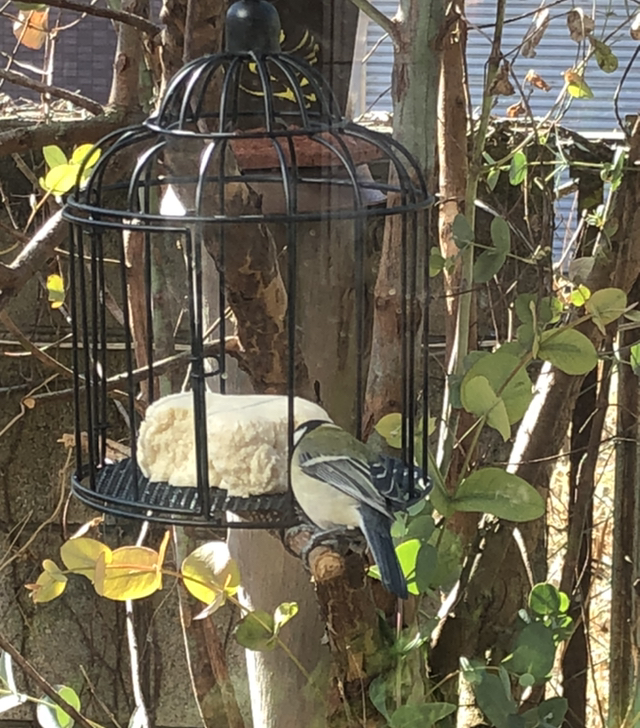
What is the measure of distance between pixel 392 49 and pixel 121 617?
861 millimetres

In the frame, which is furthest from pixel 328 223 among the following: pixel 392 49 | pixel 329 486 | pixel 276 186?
pixel 329 486

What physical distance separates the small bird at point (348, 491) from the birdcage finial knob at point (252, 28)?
0.79 ft

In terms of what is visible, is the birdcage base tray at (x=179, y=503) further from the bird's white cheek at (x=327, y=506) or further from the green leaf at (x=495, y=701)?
the green leaf at (x=495, y=701)

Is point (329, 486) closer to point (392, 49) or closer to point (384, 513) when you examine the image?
point (384, 513)

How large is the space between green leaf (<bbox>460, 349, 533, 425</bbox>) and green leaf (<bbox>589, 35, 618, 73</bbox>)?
0.33 m

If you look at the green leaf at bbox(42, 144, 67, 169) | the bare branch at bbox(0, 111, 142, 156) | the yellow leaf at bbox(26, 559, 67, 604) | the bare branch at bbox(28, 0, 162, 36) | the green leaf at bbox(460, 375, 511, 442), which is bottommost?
the yellow leaf at bbox(26, 559, 67, 604)

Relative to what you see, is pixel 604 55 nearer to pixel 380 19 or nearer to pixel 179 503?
pixel 380 19

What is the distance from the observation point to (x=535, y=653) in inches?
30.6

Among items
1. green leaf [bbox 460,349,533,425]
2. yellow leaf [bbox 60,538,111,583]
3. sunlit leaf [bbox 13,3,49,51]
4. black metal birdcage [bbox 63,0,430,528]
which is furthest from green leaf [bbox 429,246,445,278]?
sunlit leaf [bbox 13,3,49,51]

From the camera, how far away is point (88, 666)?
1348 mm

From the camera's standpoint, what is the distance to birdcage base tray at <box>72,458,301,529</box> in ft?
1.91

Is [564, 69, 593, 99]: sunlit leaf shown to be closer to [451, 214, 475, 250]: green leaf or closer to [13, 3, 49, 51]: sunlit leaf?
[451, 214, 475, 250]: green leaf

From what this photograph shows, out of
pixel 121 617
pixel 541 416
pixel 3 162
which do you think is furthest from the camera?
pixel 121 617

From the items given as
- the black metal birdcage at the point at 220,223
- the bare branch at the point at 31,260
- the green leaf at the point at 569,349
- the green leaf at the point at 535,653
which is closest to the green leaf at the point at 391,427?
the black metal birdcage at the point at 220,223
